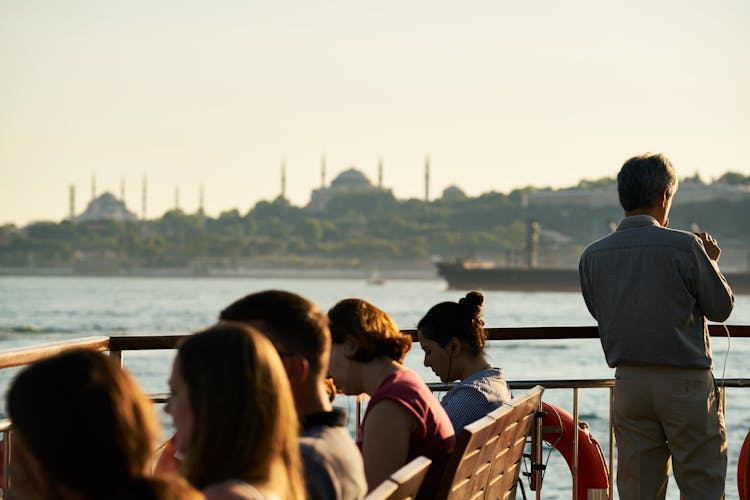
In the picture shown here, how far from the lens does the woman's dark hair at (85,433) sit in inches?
57.3

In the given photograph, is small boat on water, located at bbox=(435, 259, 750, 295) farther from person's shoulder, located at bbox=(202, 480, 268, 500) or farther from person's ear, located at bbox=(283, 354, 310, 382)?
person's shoulder, located at bbox=(202, 480, 268, 500)

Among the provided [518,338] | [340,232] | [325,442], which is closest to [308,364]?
[325,442]

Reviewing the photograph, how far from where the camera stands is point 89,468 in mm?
1461

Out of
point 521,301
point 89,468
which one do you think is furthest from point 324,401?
point 521,301

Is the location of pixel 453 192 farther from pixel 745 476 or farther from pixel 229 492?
pixel 229 492

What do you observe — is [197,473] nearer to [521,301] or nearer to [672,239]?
[672,239]

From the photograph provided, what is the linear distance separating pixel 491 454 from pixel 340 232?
15899 cm

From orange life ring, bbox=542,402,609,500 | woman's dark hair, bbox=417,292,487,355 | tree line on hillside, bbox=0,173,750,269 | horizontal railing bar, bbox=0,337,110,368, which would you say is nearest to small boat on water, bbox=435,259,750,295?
tree line on hillside, bbox=0,173,750,269

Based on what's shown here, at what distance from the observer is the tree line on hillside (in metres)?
138

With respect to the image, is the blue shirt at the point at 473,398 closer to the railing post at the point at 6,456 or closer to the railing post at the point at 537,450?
the railing post at the point at 537,450

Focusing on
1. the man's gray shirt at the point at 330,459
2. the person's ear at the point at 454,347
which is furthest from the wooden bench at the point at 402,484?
the person's ear at the point at 454,347

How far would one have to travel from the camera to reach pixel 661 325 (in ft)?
11.6

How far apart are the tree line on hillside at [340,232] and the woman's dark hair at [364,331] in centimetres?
12799

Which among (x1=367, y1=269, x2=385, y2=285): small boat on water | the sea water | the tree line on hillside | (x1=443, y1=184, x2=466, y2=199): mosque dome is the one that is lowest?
(x1=367, y1=269, x2=385, y2=285): small boat on water
